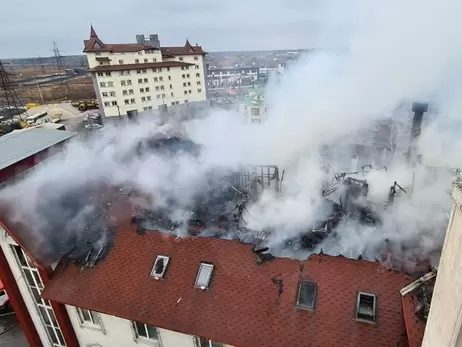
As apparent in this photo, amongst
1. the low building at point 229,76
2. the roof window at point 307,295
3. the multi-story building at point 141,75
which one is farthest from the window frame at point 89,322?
the low building at point 229,76

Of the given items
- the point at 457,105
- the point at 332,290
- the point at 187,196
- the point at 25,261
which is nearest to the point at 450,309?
the point at 332,290

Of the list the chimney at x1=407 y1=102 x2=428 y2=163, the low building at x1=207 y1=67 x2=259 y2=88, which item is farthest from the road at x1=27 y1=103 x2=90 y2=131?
the chimney at x1=407 y1=102 x2=428 y2=163

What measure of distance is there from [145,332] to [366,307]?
265 inches

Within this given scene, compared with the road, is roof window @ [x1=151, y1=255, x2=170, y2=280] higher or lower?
higher

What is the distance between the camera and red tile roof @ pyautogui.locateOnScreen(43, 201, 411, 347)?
25.5 ft

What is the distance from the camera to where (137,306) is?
9.18 meters

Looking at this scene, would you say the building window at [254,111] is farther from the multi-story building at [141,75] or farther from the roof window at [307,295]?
the roof window at [307,295]

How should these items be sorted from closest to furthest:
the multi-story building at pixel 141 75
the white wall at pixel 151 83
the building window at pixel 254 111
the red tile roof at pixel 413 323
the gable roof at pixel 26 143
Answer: the red tile roof at pixel 413 323, the gable roof at pixel 26 143, the building window at pixel 254 111, the multi-story building at pixel 141 75, the white wall at pixel 151 83

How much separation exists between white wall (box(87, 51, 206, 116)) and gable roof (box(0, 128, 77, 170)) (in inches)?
1395

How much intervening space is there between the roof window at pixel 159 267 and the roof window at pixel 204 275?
3.73ft

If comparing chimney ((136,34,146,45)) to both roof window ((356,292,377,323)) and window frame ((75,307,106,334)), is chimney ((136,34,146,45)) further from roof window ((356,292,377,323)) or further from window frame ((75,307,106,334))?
roof window ((356,292,377,323))

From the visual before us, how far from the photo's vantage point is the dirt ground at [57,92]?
89688 millimetres

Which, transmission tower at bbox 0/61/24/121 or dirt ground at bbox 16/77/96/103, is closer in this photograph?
transmission tower at bbox 0/61/24/121

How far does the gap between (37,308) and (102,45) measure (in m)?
51.0
